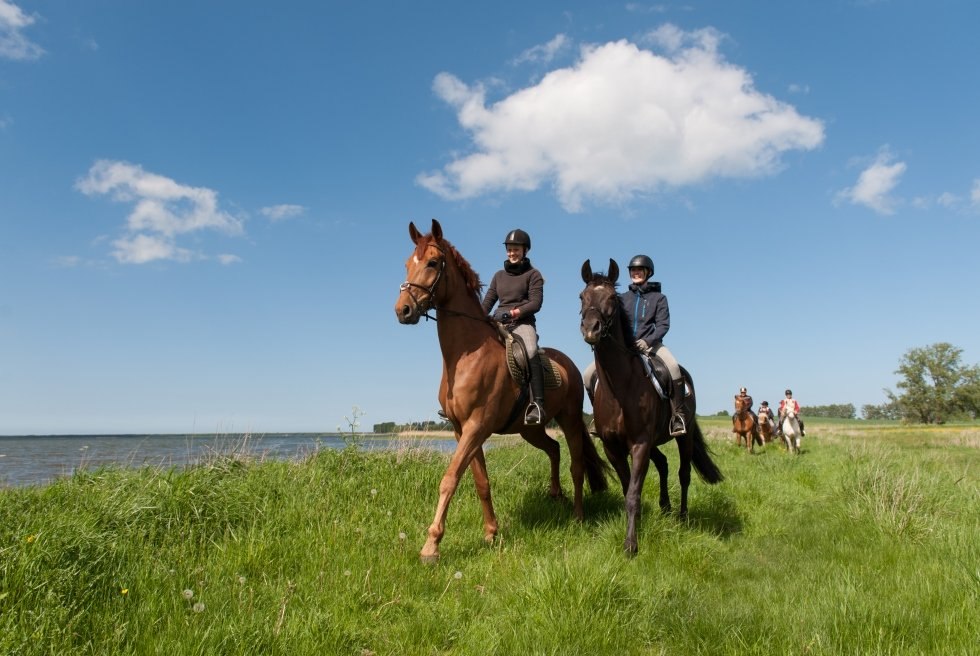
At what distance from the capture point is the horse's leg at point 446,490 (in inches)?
205

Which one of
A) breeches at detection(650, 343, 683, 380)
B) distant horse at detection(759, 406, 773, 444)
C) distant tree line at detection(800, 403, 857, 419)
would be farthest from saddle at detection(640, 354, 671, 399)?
distant tree line at detection(800, 403, 857, 419)

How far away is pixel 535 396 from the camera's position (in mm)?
6414

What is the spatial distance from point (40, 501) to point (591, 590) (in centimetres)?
495

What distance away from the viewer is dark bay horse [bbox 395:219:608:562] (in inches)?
215

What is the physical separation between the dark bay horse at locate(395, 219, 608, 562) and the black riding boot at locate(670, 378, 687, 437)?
1656 millimetres

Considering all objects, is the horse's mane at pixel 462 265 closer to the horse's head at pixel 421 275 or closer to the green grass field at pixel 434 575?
the horse's head at pixel 421 275

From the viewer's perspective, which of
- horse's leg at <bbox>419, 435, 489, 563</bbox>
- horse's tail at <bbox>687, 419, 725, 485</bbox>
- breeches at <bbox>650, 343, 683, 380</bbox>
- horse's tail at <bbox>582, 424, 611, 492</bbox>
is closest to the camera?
horse's leg at <bbox>419, 435, 489, 563</bbox>

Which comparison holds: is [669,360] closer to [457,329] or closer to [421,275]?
[457,329]

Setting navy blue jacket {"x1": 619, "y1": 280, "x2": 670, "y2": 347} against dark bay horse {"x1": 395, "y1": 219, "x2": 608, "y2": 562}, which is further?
navy blue jacket {"x1": 619, "y1": 280, "x2": 670, "y2": 347}

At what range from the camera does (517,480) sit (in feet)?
29.0

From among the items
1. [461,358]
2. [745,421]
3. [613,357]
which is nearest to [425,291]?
[461,358]

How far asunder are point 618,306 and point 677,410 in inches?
67.9

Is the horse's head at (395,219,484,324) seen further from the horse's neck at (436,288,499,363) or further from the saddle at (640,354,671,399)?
the saddle at (640,354,671,399)

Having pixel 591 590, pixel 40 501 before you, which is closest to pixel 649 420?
pixel 591 590
